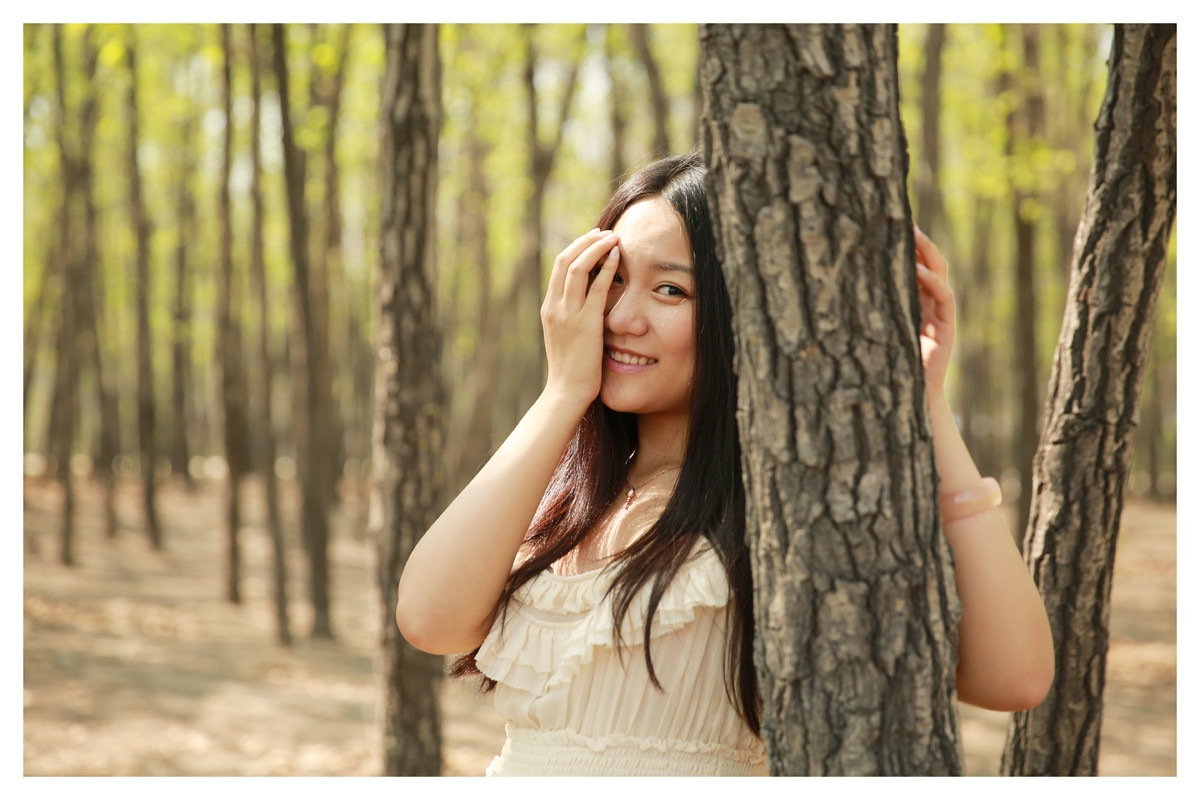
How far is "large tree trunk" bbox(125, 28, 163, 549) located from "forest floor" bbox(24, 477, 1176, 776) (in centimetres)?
81

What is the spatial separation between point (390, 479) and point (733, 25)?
3.03 meters

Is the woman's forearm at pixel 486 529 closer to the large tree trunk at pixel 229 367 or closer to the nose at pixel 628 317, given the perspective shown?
the nose at pixel 628 317

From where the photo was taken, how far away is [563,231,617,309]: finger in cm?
165

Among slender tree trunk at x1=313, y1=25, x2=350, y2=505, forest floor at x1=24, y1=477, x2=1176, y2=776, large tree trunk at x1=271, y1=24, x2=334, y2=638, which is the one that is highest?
slender tree trunk at x1=313, y1=25, x2=350, y2=505

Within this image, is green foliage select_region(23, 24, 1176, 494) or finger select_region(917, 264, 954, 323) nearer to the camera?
finger select_region(917, 264, 954, 323)

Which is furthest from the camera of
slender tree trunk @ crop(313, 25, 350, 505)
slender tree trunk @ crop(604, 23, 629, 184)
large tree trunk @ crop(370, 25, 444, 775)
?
slender tree trunk @ crop(604, 23, 629, 184)

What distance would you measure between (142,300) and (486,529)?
436 inches

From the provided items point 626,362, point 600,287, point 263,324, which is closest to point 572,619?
point 626,362

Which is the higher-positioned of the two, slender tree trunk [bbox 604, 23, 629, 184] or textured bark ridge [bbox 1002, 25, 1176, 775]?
slender tree trunk [bbox 604, 23, 629, 184]

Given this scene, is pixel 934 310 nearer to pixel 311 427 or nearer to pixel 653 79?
pixel 653 79

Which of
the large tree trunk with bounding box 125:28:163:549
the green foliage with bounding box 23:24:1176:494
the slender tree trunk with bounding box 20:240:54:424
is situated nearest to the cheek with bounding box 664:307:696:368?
the green foliage with bounding box 23:24:1176:494

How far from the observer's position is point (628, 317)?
5.57 ft

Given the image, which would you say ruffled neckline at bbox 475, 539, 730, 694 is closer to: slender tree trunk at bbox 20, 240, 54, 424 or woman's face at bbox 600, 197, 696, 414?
woman's face at bbox 600, 197, 696, 414

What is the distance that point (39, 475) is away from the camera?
21.1 m
